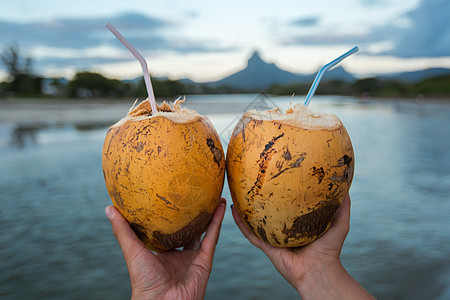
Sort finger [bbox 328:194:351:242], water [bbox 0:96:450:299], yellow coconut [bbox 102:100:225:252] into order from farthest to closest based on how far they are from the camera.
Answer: water [bbox 0:96:450:299] < finger [bbox 328:194:351:242] < yellow coconut [bbox 102:100:225:252]

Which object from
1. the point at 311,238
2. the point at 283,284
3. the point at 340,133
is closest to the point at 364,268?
the point at 283,284

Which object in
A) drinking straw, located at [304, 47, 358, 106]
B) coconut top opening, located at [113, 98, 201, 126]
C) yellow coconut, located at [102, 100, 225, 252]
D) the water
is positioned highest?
drinking straw, located at [304, 47, 358, 106]

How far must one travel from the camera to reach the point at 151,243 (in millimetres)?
1456

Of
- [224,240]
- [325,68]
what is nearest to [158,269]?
[325,68]

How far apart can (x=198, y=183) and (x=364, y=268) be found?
219cm

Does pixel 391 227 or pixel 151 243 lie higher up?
pixel 151 243

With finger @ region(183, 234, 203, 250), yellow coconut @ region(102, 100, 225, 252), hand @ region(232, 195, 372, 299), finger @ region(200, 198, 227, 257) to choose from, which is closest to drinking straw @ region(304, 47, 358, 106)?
yellow coconut @ region(102, 100, 225, 252)

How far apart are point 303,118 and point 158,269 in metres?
0.93

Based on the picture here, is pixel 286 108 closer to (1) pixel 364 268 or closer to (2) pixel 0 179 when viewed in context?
(1) pixel 364 268

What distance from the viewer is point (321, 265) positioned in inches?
59.0

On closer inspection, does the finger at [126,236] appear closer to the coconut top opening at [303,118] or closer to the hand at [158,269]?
the hand at [158,269]

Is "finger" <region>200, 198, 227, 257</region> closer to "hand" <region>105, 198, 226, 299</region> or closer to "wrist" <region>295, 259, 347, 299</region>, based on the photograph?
"hand" <region>105, 198, 226, 299</region>

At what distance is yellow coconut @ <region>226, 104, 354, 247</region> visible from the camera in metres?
1.28

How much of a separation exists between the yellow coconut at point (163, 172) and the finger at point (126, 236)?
0.11ft
